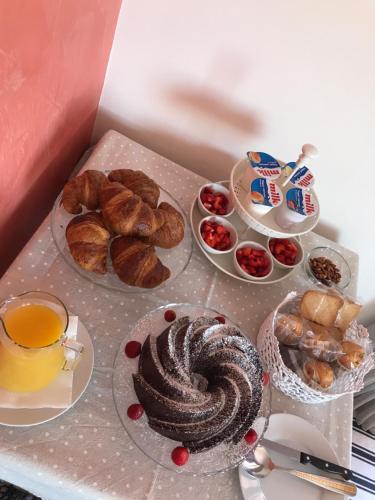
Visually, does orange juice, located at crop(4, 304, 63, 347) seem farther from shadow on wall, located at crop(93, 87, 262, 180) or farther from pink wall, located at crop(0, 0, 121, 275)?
shadow on wall, located at crop(93, 87, 262, 180)

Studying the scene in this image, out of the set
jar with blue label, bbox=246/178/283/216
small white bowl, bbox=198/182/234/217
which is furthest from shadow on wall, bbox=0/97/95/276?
jar with blue label, bbox=246/178/283/216

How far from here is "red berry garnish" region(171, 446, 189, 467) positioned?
2.12 ft

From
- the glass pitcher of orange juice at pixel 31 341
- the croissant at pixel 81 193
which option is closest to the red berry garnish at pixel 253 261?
the croissant at pixel 81 193

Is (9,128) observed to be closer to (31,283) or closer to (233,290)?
(31,283)

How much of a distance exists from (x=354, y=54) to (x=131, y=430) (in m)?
0.85

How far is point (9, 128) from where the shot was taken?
0.71m

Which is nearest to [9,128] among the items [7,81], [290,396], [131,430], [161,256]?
[7,81]

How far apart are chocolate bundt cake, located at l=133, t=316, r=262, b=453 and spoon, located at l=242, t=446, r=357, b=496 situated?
2.4 inches

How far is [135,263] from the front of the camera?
2.64 feet

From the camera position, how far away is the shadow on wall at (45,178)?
91 cm

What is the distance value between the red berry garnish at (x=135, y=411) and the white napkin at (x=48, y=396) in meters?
0.09

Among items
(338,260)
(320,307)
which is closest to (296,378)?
(320,307)

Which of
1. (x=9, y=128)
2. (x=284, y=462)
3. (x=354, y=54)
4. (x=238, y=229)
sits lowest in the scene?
(x=284, y=462)

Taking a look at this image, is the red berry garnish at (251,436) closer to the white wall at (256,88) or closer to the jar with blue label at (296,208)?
the jar with blue label at (296,208)
